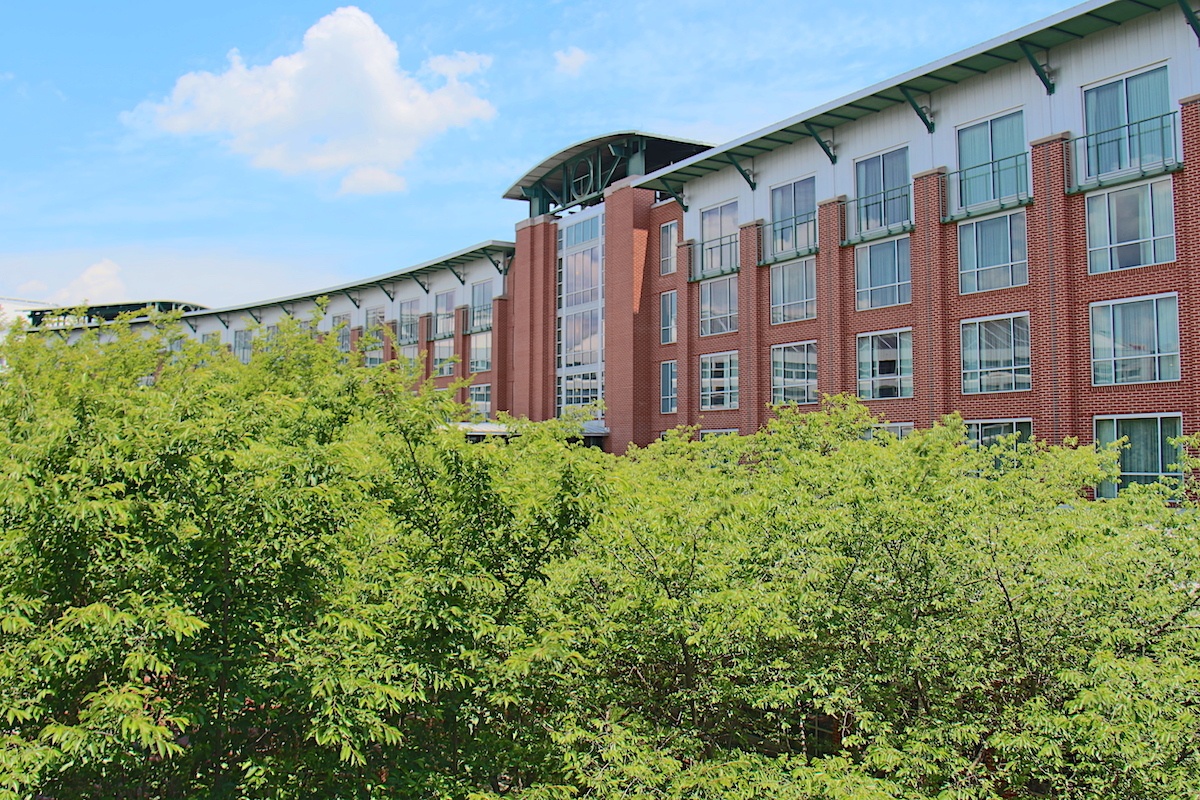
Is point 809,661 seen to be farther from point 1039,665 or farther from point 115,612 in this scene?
point 115,612

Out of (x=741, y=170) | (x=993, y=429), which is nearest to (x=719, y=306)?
(x=741, y=170)

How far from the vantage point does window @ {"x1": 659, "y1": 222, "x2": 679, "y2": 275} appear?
42.0 metres

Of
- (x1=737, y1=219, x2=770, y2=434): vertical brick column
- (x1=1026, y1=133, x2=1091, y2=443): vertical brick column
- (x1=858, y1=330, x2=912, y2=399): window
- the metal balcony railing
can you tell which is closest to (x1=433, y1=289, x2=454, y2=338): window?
(x1=737, y1=219, x2=770, y2=434): vertical brick column

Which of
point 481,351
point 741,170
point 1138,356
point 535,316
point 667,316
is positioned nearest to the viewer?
point 1138,356

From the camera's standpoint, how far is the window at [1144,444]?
2416 cm

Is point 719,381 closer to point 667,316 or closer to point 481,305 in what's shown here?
point 667,316

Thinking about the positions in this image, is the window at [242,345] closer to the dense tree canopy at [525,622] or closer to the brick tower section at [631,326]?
the brick tower section at [631,326]

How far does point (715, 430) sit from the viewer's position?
3822 centimetres

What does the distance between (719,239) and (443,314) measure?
89.4ft

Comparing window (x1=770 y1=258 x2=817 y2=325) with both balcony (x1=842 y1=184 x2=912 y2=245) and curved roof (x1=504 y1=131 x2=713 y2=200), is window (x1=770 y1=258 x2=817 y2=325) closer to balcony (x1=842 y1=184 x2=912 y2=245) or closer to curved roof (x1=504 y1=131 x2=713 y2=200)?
balcony (x1=842 y1=184 x2=912 y2=245)

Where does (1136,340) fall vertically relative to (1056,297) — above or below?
below

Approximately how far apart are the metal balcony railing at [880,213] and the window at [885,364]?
361 centimetres

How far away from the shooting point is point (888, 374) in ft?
104

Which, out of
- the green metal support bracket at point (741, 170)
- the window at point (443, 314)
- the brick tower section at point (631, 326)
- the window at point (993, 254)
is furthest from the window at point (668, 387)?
the window at point (443, 314)
